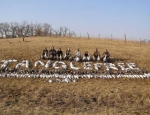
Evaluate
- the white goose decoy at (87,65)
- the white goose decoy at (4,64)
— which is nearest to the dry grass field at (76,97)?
the white goose decoy at (87,65)

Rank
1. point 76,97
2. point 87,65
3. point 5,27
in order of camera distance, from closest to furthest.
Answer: point 76,97
point 87,65
point 5,27

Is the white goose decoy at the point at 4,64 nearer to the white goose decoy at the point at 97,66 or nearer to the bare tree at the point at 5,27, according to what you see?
the white goose decoy at the point at 97,66

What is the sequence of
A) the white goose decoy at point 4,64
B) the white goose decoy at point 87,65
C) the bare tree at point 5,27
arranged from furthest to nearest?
the bare tree at point 5,27, the white goose decoy at point 87,65, the white goose decoy at point 4,64

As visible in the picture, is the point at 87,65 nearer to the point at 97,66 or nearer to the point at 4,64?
the point at 97,66

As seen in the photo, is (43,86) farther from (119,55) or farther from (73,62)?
(119,55)

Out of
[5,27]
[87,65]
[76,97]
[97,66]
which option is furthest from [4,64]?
[5,27]

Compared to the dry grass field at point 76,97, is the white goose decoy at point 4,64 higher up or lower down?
higher up

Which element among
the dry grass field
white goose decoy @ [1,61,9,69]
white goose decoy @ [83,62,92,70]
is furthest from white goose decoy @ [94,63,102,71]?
white goose decoy @ [1,61,9,69]

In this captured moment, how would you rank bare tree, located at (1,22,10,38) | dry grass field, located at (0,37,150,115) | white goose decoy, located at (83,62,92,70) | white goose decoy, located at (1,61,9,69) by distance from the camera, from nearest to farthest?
dry grass field, located at (0,37,150,115), white goose decoy, located at (1,61,9,69), white goose decoy, located at (83,62,92,70), bare tree, located at (1,22,10,38)

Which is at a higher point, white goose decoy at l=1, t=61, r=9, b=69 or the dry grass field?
white goose decoy at l=1, t=61, r=9, b=69

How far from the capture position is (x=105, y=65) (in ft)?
99.9

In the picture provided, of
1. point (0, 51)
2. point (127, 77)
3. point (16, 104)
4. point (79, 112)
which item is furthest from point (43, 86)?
point (0, 51)

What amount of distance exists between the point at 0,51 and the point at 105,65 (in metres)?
14.3

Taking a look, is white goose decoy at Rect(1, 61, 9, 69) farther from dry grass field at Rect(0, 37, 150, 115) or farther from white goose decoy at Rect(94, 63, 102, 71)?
white goose decoy at Rect(94, 63, 102, 71)
